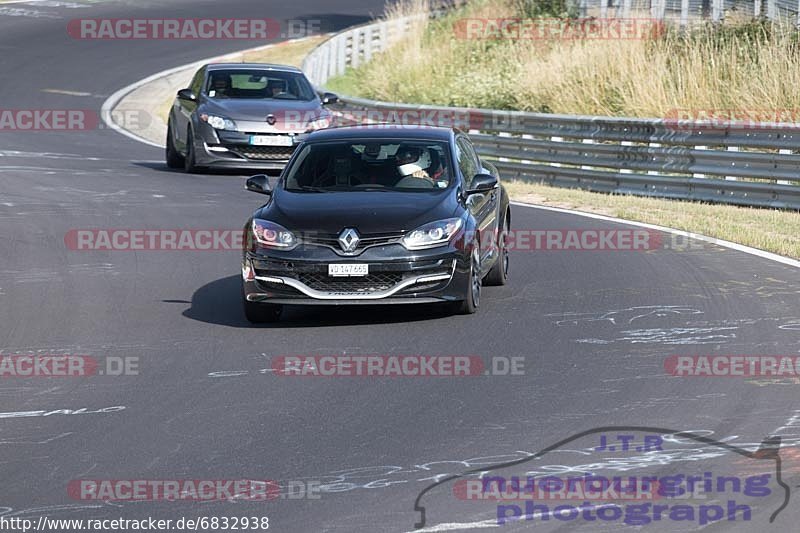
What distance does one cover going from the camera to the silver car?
2239 cm

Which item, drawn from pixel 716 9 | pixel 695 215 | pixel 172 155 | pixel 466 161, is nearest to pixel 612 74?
pixel 716 9

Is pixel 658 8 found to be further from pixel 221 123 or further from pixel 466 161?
pixel 466 161

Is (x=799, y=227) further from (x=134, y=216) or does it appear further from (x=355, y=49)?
(x=355, y=49)

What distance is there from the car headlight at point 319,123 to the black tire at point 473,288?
11.3 m

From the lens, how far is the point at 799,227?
17.0m

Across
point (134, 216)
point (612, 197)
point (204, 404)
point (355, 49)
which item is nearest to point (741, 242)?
point (612, 197)

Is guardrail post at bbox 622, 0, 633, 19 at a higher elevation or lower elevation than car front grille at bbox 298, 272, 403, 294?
lower

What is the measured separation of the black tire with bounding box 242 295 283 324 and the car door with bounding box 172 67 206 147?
11.9 meters

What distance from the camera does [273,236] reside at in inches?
445

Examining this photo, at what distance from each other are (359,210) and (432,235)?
59 centimetres

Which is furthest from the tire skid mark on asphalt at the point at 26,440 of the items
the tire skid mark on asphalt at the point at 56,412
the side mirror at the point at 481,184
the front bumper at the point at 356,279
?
the side mirror at the point at 481,184
